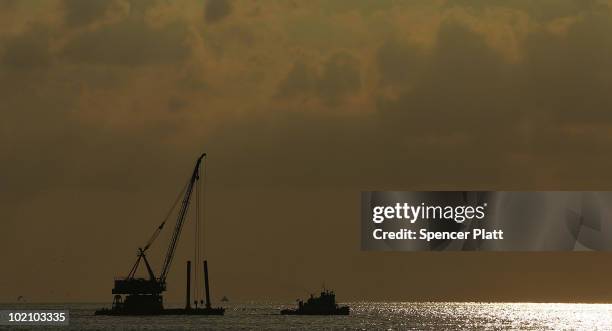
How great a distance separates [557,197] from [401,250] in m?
11.7

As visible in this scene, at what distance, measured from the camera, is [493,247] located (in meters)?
82.8

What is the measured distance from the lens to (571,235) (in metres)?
83.8

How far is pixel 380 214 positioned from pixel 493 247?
26.5 feet

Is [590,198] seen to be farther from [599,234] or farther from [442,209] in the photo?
[442,209]

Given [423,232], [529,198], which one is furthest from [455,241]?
[529,198]

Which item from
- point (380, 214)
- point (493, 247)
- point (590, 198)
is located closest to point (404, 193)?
point (380, 214)

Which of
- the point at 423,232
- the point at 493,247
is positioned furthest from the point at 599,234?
the point at 423,232

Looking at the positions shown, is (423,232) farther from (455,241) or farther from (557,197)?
(557,197)

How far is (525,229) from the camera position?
83.3 meters

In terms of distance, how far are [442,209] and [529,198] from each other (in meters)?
7.17

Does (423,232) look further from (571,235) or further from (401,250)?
(571,235)

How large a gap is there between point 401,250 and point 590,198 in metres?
14.1

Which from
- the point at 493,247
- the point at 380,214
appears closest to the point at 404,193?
the point at 380,214

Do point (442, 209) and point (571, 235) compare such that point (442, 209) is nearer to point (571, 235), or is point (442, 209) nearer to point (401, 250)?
point (401, 250)
